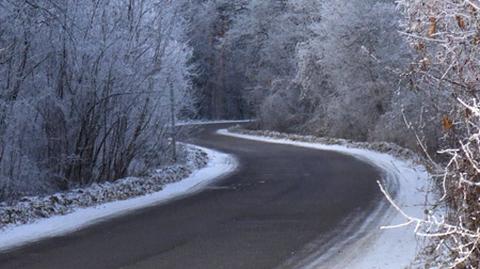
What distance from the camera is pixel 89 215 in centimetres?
1468

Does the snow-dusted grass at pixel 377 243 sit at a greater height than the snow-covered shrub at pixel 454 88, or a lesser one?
lesser

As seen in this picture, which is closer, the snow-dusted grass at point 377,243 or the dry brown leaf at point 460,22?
the dry brown leaf at point 460,22

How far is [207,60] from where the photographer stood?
70562mm

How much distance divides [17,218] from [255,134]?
37586mm

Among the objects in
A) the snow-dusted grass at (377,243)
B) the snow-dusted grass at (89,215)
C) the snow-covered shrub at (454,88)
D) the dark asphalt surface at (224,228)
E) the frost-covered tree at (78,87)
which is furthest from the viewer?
the frost-covered tree at (78,87)

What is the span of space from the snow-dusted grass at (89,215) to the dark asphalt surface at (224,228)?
0.40 m

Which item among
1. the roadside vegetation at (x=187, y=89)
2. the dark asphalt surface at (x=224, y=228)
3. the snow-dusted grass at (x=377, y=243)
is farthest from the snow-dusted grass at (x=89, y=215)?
the snow-dusted grass at (x=377, y=243)

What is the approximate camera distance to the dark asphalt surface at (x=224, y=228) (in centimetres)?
1026

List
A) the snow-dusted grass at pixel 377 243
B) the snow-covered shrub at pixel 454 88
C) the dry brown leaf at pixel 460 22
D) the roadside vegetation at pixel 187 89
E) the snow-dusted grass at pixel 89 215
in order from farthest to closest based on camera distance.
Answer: the snow-dusted grass at pixel 89 215 → the snow-dusted grass at pixel 377 243 → the roadside vegetation at pixel 187 89 → the dry brown leaf at pixel 460 22 → the snow-covered shrub at pixel 454 88

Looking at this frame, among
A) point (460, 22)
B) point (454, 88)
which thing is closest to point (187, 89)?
point (454, 88)

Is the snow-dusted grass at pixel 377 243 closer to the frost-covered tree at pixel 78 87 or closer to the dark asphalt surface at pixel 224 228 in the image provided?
the dark asphalt surface at pixel 224 228

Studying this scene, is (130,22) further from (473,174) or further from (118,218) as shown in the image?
(473,174)

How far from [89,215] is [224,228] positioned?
3.31 m

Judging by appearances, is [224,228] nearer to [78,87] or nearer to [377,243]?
[377,243]
